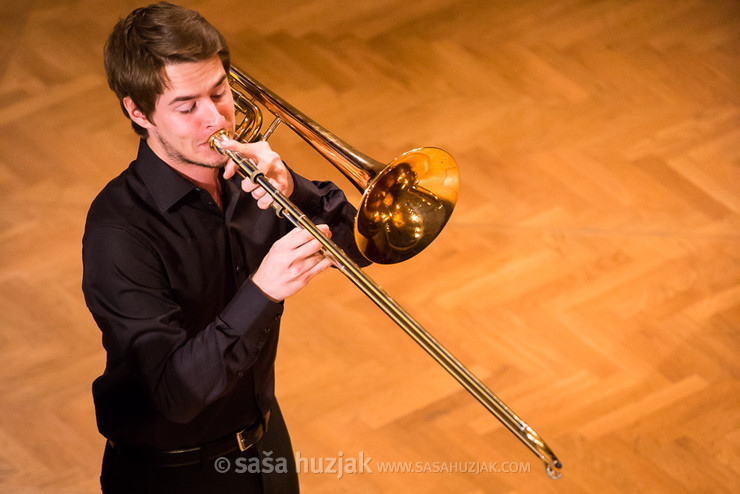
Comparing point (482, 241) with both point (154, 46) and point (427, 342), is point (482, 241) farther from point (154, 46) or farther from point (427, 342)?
point (154, 46)

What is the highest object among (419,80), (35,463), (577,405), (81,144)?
(419,80)

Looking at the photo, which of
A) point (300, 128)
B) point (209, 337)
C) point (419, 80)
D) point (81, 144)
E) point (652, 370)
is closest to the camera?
point (209, 337)

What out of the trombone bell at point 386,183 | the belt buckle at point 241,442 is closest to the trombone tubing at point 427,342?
the trombone bell at point 386,183

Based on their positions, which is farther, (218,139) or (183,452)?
(183,452)

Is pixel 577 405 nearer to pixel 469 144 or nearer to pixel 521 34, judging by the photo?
pixel 469 144

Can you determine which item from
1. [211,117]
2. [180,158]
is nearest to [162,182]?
[180,158]

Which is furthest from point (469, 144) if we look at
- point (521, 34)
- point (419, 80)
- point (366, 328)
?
point (366, 328)

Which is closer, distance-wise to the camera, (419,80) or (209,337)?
(209,337)

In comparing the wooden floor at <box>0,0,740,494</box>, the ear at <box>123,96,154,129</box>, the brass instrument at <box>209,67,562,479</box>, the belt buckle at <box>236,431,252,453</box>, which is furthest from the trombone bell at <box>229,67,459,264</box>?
the wooden floor at <box>0,0,740,494</box>

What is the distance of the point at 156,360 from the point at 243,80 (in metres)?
0.68

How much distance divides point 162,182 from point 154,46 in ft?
0.80

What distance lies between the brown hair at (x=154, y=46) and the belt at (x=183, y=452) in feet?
2.11

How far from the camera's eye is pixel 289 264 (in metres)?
1.31

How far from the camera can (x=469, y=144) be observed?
9.82ft
